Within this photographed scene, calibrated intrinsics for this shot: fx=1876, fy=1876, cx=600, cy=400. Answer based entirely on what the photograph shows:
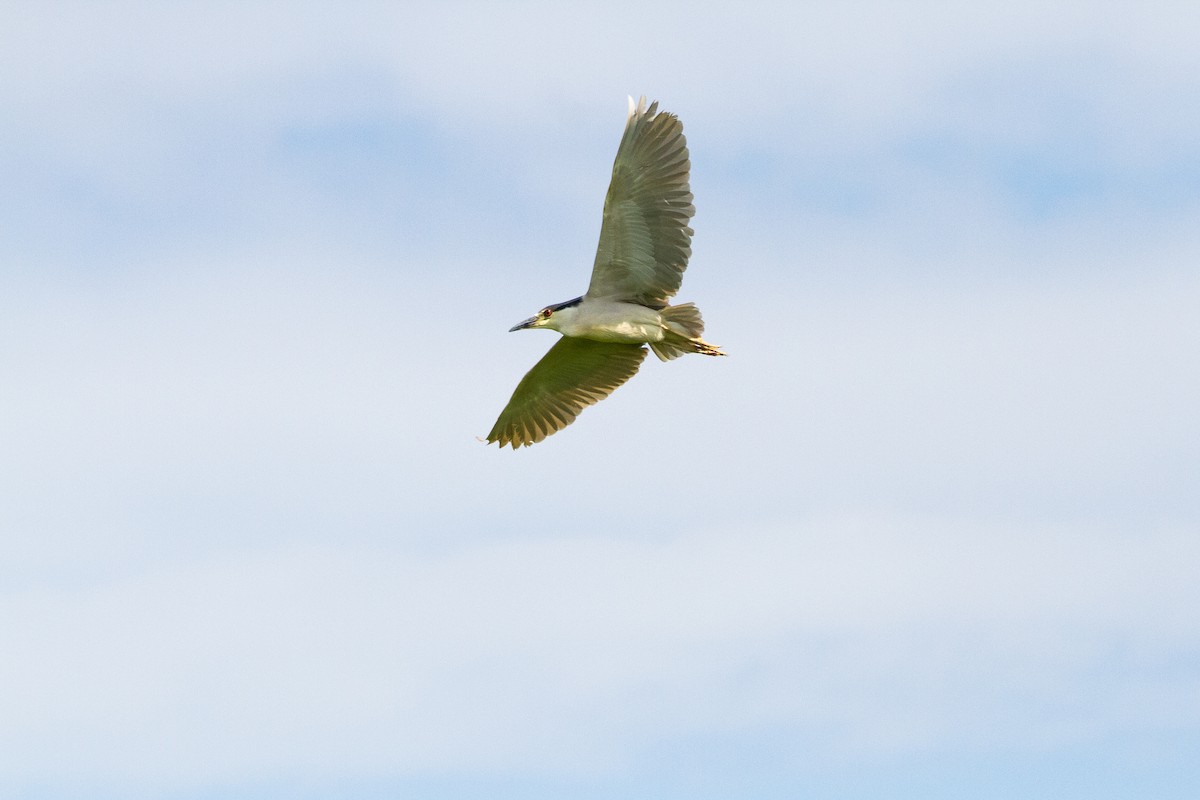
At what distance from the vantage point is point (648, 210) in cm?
1973

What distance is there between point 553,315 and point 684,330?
58.4 inches

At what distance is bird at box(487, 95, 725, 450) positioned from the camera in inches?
770

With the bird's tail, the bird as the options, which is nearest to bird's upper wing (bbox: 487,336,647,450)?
the bird

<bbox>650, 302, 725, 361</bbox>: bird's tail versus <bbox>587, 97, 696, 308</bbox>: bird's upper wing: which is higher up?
<bbox>587, 97, 696, 308</bbox>: bird's upper wing

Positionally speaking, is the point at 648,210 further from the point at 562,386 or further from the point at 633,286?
the point at 562,386

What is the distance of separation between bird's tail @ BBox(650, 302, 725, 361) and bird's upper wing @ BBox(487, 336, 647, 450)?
114 cm

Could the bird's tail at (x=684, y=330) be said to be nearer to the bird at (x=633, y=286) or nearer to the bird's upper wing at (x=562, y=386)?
the bird at (x=633, y=286)

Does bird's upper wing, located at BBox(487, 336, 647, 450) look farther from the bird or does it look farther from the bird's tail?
the bird's tail

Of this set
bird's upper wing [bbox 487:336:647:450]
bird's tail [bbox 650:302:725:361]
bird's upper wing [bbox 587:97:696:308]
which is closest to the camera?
bird's upper wing [bbox 587:97:696:308]

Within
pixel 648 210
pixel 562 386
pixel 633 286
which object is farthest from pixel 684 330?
pixel 562 386

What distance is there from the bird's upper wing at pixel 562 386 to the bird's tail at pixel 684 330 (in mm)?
1136

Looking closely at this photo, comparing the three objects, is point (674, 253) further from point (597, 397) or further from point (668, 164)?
point (597, 397)

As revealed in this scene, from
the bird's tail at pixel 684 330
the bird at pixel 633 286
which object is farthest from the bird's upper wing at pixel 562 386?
the bird's tail at pixel 684 330

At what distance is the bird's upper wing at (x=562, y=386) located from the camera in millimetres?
22125
